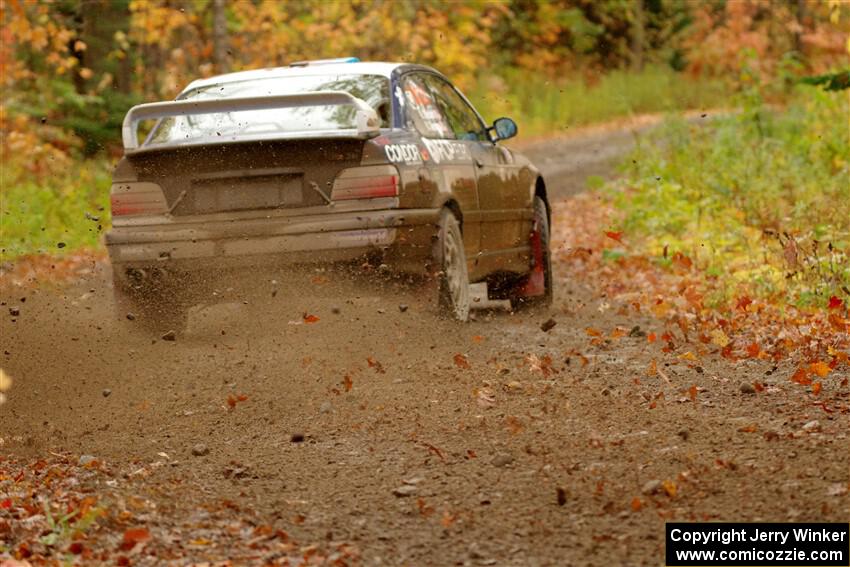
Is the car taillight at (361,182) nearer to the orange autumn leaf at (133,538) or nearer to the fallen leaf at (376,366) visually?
the fallen leaf at (376,366)

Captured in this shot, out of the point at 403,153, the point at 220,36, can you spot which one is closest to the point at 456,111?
the point at 403,153

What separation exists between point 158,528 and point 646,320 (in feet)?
18.6

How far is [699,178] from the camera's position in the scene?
15922mm

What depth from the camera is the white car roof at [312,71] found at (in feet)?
31.3

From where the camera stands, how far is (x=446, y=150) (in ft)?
31.3

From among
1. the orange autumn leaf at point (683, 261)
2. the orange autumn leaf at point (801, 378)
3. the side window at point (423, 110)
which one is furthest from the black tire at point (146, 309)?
the orange autumn leaf at point (683, 261)

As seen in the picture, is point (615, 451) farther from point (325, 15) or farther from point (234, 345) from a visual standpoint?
point (325, 15)

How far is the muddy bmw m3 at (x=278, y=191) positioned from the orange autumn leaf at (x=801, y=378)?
2.38 metres

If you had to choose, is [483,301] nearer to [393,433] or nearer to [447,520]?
[393,433]

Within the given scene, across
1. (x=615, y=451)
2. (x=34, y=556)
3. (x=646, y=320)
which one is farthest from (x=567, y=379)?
(x=34, y=556)

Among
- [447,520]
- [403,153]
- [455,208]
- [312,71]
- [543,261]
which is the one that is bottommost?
[543,261]

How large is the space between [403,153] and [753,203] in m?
6.52

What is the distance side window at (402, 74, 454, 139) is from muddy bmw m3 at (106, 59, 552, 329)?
3 cm

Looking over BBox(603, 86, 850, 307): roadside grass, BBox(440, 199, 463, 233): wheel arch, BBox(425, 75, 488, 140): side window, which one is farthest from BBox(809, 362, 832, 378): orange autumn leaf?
BBox(425, 75, 488, 140): side window
